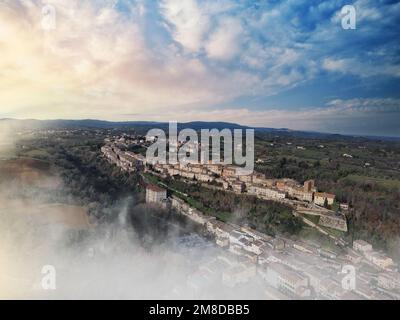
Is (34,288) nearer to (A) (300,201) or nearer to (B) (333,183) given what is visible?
(A) (300,201)

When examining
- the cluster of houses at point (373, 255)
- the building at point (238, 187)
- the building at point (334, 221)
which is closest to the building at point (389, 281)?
the cluster of houses at point (373, 255)

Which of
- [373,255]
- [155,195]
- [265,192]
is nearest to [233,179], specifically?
[265,192]

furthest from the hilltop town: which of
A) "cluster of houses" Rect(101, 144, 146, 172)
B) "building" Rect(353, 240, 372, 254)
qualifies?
"cluster of houses" Rect(101, 144, 146, 172)

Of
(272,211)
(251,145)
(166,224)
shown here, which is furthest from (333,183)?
(251,145)

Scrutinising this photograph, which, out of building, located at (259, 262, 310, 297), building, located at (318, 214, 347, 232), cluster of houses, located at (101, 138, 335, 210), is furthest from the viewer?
cluster of houses, located at (101, 138, 335, 210)

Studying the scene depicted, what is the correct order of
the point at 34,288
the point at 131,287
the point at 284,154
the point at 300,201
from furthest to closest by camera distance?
the point at 284,154, the point at 300,201, the point at 131,287, the point at 34,288

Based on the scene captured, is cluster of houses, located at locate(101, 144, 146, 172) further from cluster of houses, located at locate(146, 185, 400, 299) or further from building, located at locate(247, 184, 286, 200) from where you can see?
cluster of houses, located at locate(146, 185, 400, 299)

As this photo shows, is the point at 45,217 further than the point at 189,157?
No
